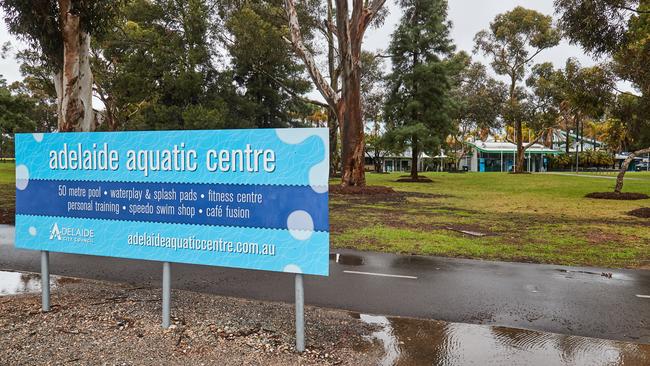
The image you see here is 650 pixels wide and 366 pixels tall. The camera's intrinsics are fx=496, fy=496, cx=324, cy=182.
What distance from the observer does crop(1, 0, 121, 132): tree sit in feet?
41.7

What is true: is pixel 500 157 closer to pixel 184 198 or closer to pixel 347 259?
pixel 347 259

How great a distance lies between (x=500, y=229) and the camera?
1215 cm

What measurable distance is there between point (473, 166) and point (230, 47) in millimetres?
52218

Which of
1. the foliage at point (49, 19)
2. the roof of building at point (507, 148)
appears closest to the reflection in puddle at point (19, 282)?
the foliage at point (49, 19)

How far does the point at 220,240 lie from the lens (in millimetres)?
4414

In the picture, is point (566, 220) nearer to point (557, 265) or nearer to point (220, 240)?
point (557, 265)

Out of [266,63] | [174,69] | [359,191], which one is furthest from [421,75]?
[174,69]

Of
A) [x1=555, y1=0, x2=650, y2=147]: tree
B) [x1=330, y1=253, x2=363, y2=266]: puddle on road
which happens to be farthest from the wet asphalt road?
[x1=555, y1=0, x2=650, y2=147]: tree

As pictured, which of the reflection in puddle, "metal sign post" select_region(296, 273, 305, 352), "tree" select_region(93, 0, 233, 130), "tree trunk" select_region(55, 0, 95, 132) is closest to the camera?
"metal sign post" select_region(296, 273, 305, 352)

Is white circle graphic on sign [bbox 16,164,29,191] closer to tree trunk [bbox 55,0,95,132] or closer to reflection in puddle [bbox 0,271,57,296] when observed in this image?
reflection in puddle [bbox 0,271,57,296]

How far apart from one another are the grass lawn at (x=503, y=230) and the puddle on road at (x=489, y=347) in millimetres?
3973

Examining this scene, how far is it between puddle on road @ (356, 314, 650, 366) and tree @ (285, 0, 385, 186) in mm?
17826

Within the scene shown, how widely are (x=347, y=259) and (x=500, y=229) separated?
214 inches

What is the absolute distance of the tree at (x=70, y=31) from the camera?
12.7 meters
